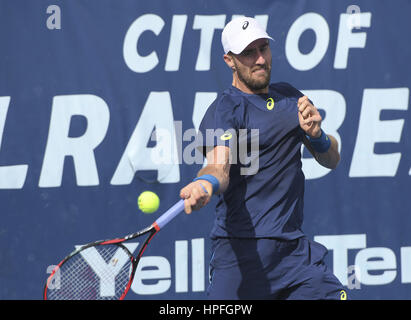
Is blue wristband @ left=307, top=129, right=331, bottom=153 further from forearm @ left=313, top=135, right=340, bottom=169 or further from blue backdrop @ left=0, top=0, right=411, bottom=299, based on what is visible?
blue backdrop @ left=0, top=0, right=411, bottom=299

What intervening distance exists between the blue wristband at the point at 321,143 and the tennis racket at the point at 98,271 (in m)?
0.80

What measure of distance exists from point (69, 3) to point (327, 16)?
181cm

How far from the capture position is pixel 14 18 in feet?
15.0

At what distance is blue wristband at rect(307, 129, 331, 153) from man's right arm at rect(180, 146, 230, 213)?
493 mm

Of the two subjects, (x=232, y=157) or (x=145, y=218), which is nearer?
(x=232, y=157)

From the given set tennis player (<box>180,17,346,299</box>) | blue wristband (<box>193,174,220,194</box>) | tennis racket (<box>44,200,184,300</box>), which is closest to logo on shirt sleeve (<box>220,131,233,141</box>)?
tennis player (<box>180,17,346,299</box>)

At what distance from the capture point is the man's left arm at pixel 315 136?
3111 millimetres

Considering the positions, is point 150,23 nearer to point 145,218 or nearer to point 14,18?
point 14,18

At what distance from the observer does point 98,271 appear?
4.23 m

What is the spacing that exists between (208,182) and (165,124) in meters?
1.88

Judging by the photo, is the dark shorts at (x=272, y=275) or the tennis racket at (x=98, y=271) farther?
the dark shorts at (x=272, y=275)

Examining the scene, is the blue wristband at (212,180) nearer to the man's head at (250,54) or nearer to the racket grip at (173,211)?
the racket grip at (173,211)

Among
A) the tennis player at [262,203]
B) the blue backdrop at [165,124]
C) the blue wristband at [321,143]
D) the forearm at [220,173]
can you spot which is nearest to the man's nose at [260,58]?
the tennis player at [262,203]

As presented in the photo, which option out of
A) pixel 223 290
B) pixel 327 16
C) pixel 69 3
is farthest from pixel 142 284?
pixel 327 16
